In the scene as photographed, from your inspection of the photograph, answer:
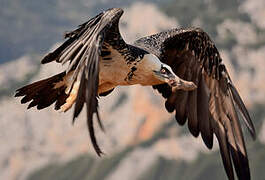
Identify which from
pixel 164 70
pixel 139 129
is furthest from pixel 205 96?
pixel 139 129

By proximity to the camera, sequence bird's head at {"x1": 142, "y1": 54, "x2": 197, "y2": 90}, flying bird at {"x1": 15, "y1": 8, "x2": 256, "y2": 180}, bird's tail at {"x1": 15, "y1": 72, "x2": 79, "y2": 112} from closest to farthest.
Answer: flying bird at {"x1": 15, "y1": 8, "x2": 256, "y2": 180} < bird's head at {"x1": 142, "y1": 54, "x2": 197, "y2": 90} < bird's tail at {"x1": 15, "y1": 72, "x2": 79, "y2": 112}

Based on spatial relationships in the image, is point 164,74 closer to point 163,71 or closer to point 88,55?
point 163,71

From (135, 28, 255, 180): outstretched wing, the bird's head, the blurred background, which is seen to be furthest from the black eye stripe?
the blurred background

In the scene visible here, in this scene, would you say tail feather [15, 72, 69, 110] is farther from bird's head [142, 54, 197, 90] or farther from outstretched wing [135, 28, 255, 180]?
outstretched wing [135, 28, 255, 180]

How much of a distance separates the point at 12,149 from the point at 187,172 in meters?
13.7

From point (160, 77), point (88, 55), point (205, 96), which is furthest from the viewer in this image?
point (205, 96)

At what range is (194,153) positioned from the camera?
48156mm

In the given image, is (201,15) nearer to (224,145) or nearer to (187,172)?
(187,172)

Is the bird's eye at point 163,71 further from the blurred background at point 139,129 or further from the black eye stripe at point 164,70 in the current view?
the blurred background at point 139,129

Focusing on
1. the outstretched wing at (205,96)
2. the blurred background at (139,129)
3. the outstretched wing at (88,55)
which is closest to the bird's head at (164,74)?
the outstretched wing at (88,55)

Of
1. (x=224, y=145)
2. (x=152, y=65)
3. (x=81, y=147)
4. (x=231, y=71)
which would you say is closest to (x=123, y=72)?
(x=152, y=65)

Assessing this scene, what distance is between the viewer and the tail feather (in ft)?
24.9

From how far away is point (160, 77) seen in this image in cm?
711

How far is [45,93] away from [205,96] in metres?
2.11
